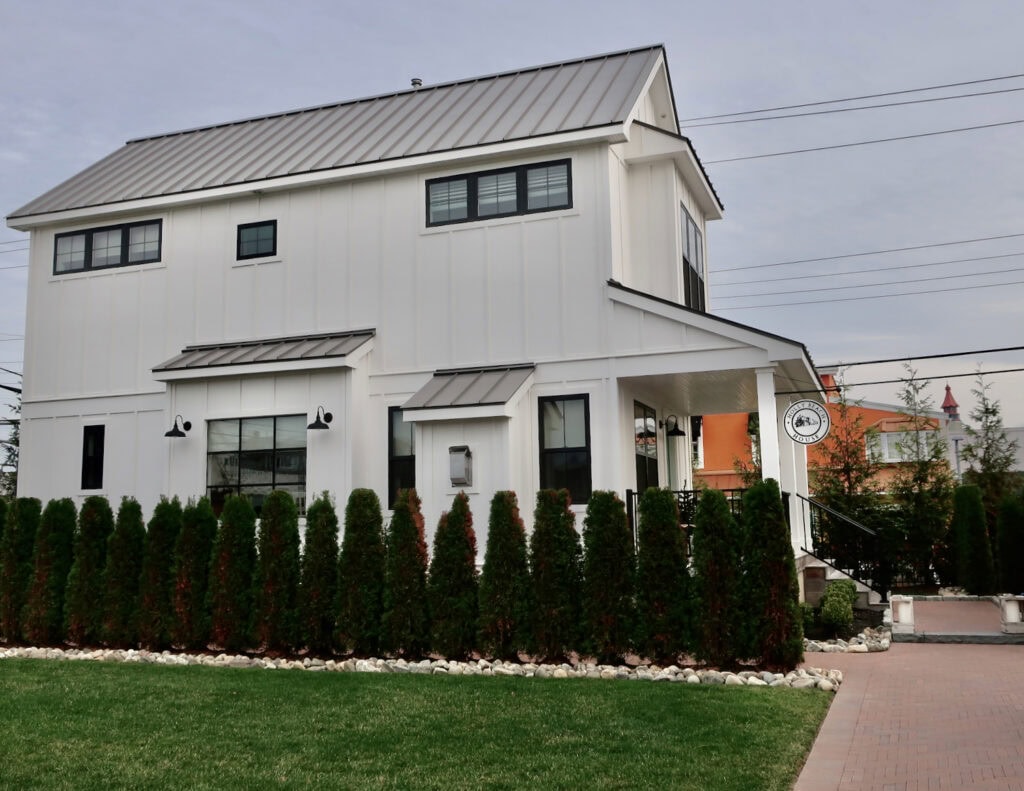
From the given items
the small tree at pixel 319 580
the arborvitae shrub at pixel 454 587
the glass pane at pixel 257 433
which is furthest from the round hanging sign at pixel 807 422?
the glass pane at pixel 257 433

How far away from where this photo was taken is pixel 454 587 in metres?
9.23

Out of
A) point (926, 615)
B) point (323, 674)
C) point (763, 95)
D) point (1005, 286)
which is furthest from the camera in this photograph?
point (1005, 286)

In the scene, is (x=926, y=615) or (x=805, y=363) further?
(x=926, y=615)

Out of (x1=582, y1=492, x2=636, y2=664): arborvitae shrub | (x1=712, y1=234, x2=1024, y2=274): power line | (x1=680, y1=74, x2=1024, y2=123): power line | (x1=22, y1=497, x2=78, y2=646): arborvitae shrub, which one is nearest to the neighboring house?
(x1=22, y1=497, x2=78, y2=646): arborvitae shrub

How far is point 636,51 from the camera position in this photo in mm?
15359

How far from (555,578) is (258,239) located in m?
8.47

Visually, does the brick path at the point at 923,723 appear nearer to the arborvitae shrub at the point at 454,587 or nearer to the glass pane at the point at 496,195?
the arborvitae shrub at the point at 454,587

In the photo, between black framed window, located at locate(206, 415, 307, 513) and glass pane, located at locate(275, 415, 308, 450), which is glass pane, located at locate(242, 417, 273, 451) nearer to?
black framed window, located at locate(206, 415, 307, 513)

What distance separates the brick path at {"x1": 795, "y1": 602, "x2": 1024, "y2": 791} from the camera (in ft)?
17.0

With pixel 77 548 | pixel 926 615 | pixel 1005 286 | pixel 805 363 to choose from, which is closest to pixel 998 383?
pixel 1005 286

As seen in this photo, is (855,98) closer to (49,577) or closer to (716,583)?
(716,583)

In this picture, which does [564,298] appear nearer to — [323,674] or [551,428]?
[551,428]

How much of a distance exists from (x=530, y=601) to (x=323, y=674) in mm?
2071

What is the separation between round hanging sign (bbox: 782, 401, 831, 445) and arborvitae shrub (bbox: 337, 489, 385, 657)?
613 centimetres
